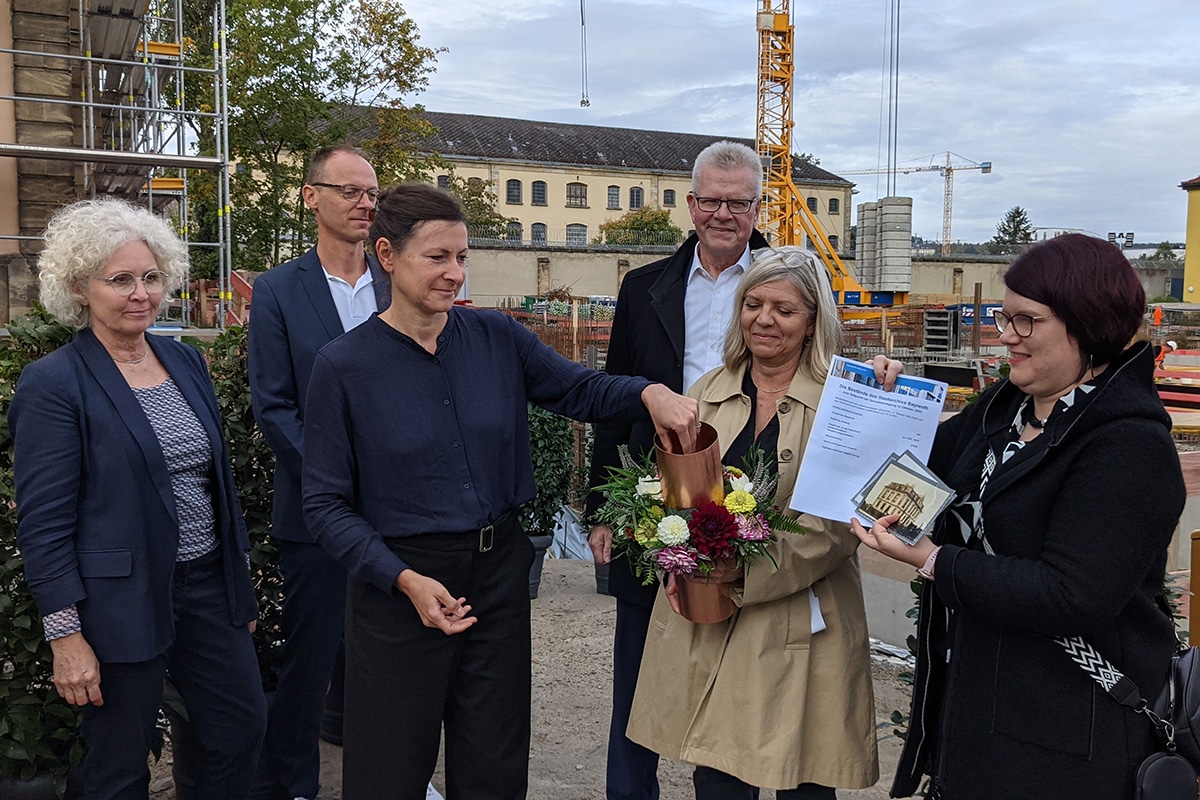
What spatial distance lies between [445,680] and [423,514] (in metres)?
0.46

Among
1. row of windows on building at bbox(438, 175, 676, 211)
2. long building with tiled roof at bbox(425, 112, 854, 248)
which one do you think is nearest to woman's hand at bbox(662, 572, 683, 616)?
long building with tiled roof at bbox(425, 112, 854, 248)

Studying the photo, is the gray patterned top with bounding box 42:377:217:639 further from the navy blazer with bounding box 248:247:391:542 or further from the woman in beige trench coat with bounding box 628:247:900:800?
the woman in beige trench coat with bounding box 628:247:900:800

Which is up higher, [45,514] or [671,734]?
[45,514]


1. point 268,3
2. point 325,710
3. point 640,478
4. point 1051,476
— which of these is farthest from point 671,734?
point 268,3

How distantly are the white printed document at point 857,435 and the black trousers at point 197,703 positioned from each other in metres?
1.77

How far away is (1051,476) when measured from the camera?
218 centimetres

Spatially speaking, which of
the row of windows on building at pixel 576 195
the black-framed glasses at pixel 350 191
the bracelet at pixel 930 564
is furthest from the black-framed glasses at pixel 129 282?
the row of windows on building at pixel 576 195

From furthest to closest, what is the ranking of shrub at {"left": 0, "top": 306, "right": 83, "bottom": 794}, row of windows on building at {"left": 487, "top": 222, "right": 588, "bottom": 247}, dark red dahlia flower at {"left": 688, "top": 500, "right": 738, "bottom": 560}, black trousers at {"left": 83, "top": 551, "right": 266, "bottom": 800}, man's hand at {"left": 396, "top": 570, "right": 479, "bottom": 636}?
row of windows on building at {"left": 487, "top": 222, "right": 588, "bottom": 247}
shrub at {"left": 0, "top": 306, "right": 83, "bottom": 794}
black trousers at {"left": 83, "top": 551, "right": 266, "bottom": 800}
dark red dahlia flower at {"left": 688, "top": 500, "right": 738, "bottom": 560}
man's hand at {"left": 396, "top": 570, "right": 479, "bottom": 636}

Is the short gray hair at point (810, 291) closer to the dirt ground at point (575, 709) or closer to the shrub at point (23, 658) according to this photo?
the dirt ground at point (575, 709)

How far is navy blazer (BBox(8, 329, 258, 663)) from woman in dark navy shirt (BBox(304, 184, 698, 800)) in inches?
22.6

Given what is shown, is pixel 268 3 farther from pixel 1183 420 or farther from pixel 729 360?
pixel 729 360

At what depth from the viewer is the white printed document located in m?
2.56

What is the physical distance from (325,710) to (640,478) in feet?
7.85

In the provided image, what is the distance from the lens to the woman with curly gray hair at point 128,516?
2711 mm
